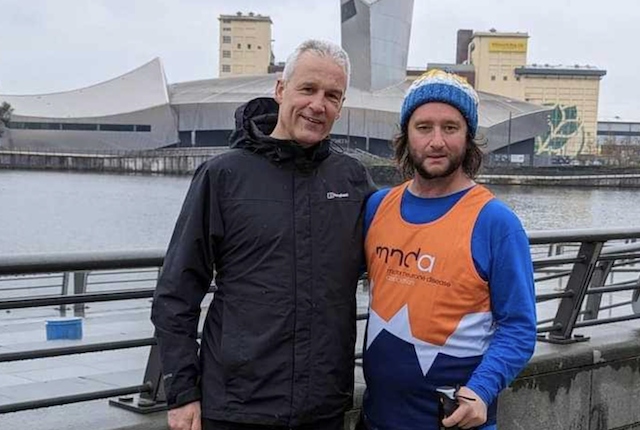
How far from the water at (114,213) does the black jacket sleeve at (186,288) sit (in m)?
14.8

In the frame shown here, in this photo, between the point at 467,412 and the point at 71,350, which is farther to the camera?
the point at 71,350

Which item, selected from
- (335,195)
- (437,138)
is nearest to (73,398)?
(335,195)

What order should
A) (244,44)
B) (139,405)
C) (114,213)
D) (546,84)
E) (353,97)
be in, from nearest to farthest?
(139,405)
(114,213)
(353,97)
(546,84)
(244,44)

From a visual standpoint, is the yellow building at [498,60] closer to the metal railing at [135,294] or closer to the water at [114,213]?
the water at [114,213]

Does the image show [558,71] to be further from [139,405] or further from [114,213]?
[139,405]

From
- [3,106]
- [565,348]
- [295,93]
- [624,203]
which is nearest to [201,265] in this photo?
[295,93]

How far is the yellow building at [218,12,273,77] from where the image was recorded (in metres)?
166

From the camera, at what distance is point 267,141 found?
2.78 meters

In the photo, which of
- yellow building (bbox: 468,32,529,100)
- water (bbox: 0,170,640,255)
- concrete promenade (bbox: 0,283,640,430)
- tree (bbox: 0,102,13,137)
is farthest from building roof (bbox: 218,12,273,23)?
concrete promenade (bbox: 0,283,640,430)

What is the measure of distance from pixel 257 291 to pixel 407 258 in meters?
0.46

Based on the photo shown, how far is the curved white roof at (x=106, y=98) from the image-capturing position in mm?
112000

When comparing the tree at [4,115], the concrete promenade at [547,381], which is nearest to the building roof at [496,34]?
the tree at [4,115]

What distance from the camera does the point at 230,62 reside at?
6609 inches

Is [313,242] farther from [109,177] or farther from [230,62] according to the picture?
[230,62]
